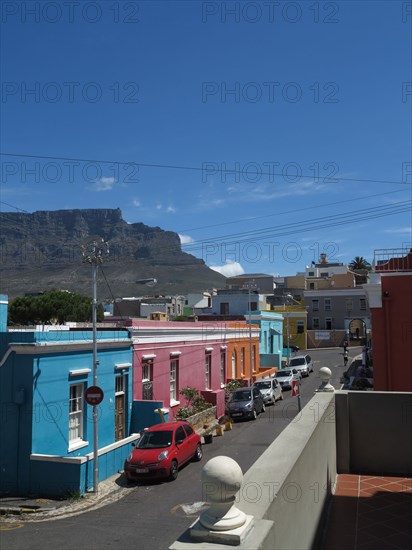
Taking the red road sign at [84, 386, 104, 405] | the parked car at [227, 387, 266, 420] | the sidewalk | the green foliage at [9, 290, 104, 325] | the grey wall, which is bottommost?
the sidewalk

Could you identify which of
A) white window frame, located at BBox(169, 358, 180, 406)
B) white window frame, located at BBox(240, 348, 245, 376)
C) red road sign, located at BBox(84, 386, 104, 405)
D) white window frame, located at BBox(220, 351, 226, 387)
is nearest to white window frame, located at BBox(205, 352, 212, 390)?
white window frame, located at BBox(220, 351, 226, 387)

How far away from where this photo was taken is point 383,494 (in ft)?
22.9

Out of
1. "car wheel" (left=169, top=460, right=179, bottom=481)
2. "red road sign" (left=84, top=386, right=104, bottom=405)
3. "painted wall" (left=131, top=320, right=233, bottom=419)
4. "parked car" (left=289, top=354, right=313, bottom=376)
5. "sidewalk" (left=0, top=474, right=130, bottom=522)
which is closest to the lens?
"sidewalk" (left=0, top=474, right=130, bottom=522)

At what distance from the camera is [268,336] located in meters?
47.2

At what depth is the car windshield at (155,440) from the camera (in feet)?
53.5

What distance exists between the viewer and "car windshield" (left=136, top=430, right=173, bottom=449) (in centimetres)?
1631

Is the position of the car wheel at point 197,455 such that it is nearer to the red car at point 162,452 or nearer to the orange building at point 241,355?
the red car at point 162,452

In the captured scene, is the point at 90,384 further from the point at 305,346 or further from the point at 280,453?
the point at 305,346

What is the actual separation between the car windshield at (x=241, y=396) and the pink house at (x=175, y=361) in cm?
83

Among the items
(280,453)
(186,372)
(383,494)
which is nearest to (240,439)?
(186,372)

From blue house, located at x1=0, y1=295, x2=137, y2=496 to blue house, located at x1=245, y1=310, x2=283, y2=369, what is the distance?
26.4m

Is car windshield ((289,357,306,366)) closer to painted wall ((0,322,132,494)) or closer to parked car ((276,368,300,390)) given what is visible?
parked car ((276,368,300,390))

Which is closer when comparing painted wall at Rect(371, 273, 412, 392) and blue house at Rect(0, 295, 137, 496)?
blue house at Rect(0, 295, 137, 496)

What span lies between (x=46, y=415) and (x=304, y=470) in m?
11.9
